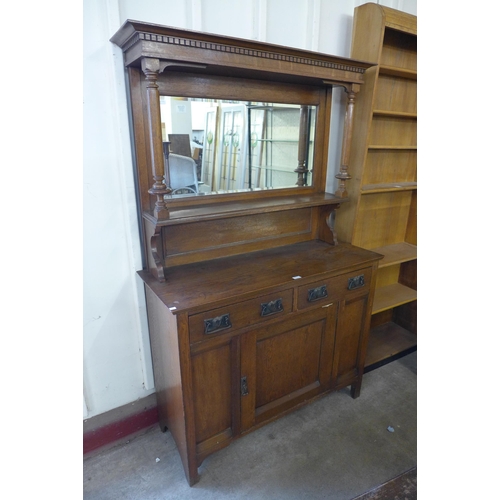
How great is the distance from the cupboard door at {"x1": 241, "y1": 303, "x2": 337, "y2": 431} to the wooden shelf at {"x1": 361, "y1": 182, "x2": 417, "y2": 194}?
30.2 inches

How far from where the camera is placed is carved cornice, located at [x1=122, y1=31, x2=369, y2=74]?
1.15 meters

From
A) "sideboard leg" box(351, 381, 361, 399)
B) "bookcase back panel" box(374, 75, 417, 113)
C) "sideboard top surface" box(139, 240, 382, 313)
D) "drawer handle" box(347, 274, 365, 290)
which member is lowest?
"sideboard leg" box(351, 381, 361, 399)

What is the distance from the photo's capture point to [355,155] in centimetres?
198

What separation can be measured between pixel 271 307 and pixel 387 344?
1.48 metres

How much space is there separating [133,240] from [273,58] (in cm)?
102

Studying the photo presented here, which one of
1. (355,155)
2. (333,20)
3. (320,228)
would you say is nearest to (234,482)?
(320,228)

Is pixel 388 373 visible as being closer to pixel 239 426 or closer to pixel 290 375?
pixel 290 375

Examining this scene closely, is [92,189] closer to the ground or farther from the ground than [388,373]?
farther from the ground

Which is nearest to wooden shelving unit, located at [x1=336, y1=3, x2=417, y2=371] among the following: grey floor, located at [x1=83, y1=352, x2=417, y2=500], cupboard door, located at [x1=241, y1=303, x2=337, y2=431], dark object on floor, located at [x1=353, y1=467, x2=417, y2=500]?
grey floor, located at [x1=83, y1=352, x2=417, y2=500]

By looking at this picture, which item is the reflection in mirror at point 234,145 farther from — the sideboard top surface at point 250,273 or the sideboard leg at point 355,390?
the sideboard leg at point 355,390

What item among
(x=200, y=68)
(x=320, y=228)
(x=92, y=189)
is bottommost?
(x=320, y=228)

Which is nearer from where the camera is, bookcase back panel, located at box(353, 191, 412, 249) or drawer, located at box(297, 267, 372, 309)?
drawer, located at box(297, 267, 372, 309)

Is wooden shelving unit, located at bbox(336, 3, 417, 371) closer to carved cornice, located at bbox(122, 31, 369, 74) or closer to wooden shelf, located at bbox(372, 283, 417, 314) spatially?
wooden shelf, located at bbox(372, 283, 417, 314)

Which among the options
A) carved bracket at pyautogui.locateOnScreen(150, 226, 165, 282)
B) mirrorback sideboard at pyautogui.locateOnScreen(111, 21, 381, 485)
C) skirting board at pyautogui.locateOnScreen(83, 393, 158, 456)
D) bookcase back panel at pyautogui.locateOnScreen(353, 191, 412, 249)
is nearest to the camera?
mirrorback sideboard at pyautogui.locateOnScreen(111, 21, 381, 485)
